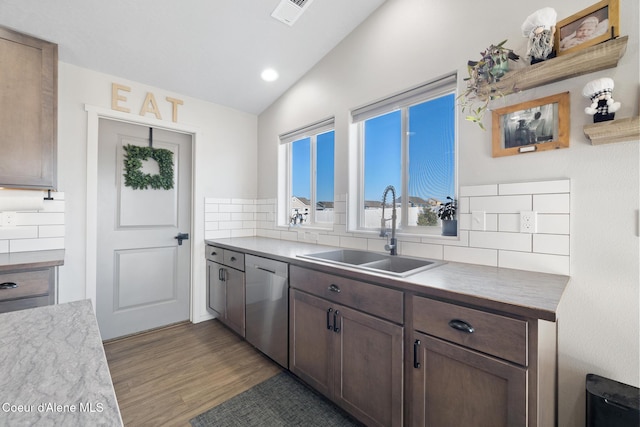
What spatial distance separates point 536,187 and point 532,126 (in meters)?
0.33

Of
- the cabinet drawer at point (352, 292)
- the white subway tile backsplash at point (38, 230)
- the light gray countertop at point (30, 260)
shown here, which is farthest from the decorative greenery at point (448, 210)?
the white subway tile backsplash at point (38, 230)

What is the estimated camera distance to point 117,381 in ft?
6.52

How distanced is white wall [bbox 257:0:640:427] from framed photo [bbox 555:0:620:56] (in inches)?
3.2

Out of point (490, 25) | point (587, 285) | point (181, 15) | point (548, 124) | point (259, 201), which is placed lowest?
point (587, 285)

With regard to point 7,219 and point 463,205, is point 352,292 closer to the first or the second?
point 463,205

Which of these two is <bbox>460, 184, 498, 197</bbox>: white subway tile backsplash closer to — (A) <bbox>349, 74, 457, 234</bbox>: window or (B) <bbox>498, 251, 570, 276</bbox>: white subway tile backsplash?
(A) <bbox>349, 74, 457, 234</bbox>: window

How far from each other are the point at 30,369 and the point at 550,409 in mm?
1856

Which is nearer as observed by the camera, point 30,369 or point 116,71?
point 30,369

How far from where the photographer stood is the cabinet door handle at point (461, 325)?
1.08 metres

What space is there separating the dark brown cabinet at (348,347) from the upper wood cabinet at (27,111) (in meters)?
1.88

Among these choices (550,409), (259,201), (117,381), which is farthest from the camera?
(259,201)

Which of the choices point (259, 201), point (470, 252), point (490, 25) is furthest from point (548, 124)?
point (259, 201)

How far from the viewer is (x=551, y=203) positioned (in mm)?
1398

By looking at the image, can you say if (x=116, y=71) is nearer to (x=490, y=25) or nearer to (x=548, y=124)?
(x=490, y=25)
